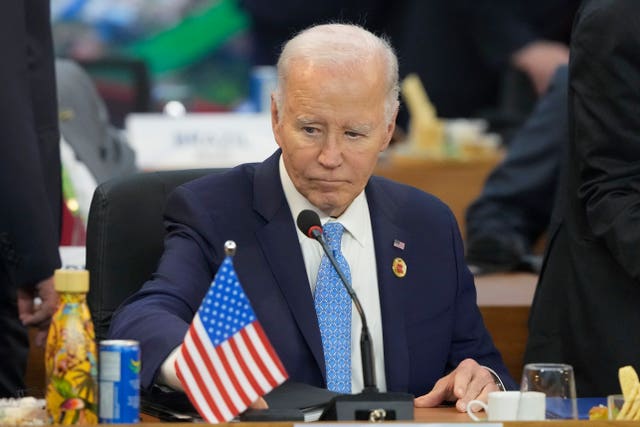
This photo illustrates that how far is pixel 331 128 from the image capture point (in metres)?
3.32

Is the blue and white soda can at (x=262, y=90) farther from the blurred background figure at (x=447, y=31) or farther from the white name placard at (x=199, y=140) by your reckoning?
the blurred background figure at (x=447, y=31)

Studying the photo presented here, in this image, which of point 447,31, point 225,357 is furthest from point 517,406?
point 447,31

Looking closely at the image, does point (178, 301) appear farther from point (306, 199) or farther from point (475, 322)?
point (475, 322)

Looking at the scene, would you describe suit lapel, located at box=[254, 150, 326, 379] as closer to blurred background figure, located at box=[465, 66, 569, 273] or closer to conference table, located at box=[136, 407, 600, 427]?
conference table, located at box=[136, 407, 600, 427]

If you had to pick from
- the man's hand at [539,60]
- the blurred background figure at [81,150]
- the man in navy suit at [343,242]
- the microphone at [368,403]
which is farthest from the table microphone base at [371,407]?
the man's hand at [539,60]

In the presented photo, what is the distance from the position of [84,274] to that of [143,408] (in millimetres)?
420

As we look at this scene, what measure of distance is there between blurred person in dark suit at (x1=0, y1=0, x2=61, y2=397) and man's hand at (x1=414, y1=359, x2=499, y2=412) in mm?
1040

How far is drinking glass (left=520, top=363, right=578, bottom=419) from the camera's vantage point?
2918mm

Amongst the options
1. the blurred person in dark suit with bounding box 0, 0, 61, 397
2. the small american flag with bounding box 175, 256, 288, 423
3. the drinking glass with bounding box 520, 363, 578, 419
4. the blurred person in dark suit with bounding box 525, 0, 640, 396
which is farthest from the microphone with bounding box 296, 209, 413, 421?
the blurred person in dark suit with bounding box 0, 0, 61, 397

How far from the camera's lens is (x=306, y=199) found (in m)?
3.49

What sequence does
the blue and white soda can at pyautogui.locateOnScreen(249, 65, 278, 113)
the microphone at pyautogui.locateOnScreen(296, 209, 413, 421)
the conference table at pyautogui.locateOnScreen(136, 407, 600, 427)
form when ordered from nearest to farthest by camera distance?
the conference table at pyautogui.locateOnScreen(136, 407, 600, 427), the microphone at pyautogui.locateOnScreen(296, 209, 413, 421), the blue and white soda can at pyautogui.locateOnScreen(249, 65, 278, 113)

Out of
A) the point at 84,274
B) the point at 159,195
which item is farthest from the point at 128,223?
the point at 84,274

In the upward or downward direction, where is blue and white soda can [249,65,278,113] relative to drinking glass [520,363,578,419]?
upward

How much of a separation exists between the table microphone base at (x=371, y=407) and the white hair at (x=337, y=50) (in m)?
0.76
